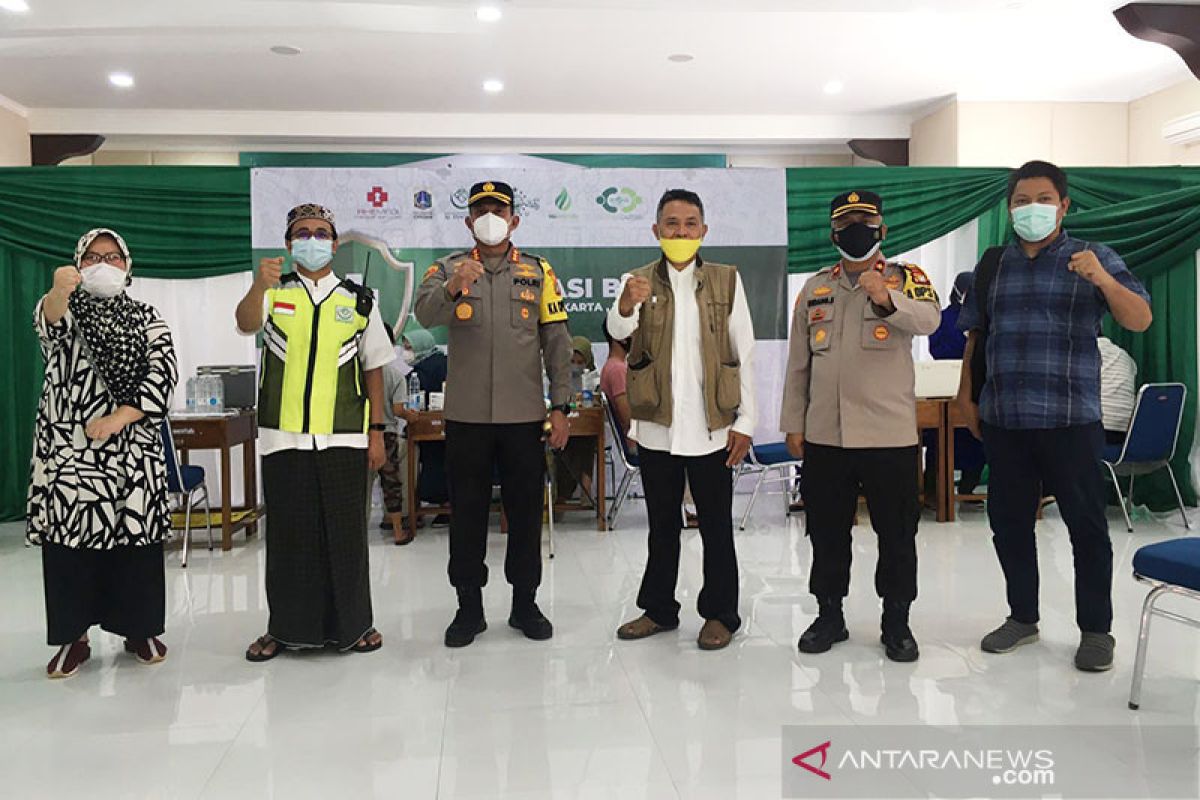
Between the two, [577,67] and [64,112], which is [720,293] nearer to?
[577,67]

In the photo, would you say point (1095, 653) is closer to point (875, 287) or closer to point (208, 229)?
point (875, 287)

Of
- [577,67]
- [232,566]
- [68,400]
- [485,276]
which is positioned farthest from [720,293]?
[577,67]

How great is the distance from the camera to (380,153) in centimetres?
877

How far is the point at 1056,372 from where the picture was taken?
9.92ft

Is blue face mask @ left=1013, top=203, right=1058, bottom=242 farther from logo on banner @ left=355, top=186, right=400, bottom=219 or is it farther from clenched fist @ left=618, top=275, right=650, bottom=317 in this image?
logo on banner @ left=355, top=186, right=400, bottom=219

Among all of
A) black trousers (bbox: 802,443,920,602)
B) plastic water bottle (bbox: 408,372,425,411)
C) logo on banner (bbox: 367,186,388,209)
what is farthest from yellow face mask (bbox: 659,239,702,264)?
logo on banner (bbox: 367,186,388,209)

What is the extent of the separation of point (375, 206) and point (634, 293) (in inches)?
153

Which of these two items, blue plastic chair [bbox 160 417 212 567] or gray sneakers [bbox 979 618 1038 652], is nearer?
gray sneakers [bbox 979 618 1038 652]

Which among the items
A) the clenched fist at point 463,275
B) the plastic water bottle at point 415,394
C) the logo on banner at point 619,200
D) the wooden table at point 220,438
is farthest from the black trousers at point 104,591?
the logo on banner at point 619,200

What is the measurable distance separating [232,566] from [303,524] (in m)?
2.03

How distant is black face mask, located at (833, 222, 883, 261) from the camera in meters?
3.08

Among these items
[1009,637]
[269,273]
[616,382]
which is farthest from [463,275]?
[616,382]

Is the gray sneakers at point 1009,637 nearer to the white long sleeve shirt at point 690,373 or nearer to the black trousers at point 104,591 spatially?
the white long sleeve shirt at point 690,373

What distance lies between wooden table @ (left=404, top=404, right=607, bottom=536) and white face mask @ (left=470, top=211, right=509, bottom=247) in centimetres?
245
